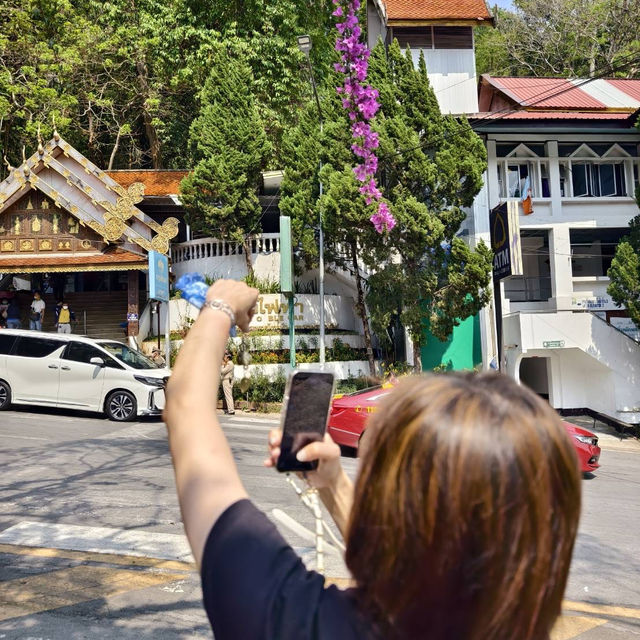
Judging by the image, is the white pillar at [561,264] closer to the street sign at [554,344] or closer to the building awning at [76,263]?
the street sign at [554,344]

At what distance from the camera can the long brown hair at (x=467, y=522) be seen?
109 cm

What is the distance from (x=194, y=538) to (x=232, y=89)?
21.7 metres

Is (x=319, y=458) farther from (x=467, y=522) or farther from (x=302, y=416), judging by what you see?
(x=467, y=522)

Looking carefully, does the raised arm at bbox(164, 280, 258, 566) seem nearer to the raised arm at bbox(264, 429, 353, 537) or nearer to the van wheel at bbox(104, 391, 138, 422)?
the raised arm at bbox(264, 429, 353, 537)

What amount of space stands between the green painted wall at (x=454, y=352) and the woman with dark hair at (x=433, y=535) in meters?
19.7

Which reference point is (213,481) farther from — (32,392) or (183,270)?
(183,270)

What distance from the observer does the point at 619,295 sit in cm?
1747

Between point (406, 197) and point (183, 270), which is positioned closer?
point (406, 197)

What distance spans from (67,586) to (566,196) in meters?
20.7

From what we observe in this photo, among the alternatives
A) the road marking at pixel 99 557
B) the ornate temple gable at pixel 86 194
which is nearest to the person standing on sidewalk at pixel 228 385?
the ornate temple gable at pixel 86 194

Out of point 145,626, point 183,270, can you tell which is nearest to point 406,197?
point 183,270

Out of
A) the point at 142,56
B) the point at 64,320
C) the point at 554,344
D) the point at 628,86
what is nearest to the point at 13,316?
the point at 64,320

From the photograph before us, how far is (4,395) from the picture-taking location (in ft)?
Result: 49.3

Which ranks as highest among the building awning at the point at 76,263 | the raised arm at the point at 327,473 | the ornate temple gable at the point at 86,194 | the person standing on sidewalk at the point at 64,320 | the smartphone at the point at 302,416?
the ornate temple gable at the point at 86,194
